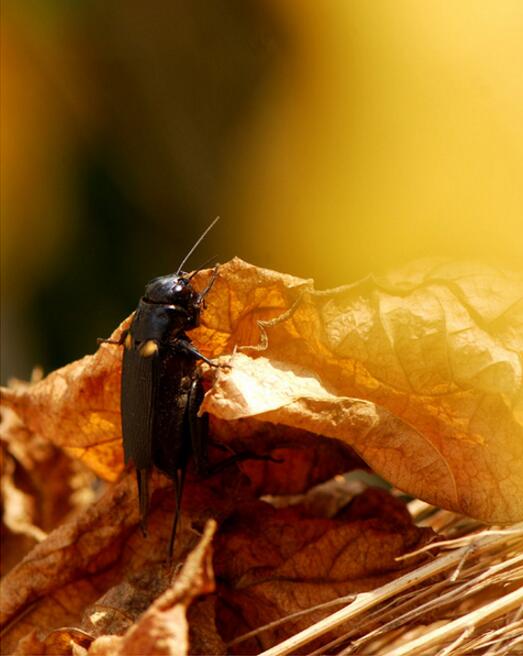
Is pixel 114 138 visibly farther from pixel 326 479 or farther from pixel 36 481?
pixel 326 479

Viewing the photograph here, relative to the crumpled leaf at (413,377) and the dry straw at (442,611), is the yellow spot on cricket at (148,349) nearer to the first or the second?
the crumpled leaf at (413,377)

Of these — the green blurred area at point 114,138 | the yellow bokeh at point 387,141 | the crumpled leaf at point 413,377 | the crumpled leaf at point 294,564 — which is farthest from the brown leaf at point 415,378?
the green blurred area at point 114,138

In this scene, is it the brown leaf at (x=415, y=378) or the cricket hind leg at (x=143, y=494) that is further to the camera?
the cricket hind leg at (x=143, y=494)

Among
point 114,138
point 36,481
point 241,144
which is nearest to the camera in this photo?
point 241,144

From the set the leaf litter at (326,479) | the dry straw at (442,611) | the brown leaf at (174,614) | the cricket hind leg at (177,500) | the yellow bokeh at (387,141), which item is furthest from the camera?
the yellow bokeh at (387,141)

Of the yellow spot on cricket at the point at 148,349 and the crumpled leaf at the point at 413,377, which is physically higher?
the yellow spot on cricket at the point at 148,349

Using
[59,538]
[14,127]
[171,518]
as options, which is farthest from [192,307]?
[14,127]

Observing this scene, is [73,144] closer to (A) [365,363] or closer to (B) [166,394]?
(B) [166,394]

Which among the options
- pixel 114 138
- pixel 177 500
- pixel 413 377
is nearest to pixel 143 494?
pixel 177 500
